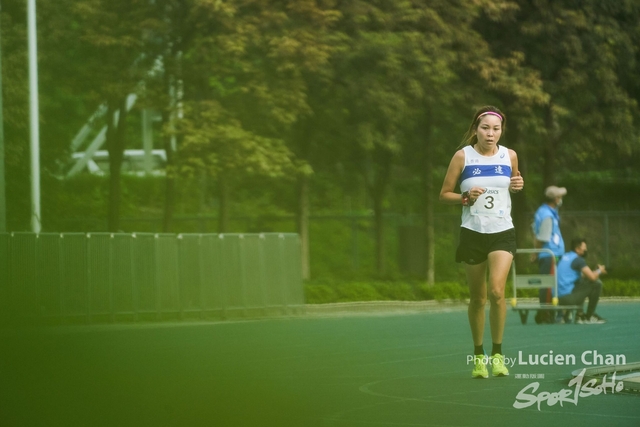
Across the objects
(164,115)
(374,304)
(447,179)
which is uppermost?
(164,115)

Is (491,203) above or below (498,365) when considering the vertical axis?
above

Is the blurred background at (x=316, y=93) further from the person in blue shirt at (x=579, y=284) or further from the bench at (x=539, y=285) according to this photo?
the person in blue shirt at (x=579, y=284)

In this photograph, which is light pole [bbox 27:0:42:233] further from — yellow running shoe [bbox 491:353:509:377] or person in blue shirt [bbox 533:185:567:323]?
yellow running shoe [bbox 491:353:509:377]

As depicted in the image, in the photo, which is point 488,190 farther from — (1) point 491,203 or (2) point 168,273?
(2) point 168,273

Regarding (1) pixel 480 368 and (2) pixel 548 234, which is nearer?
(1) pixel 480 368

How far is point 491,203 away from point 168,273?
12.5 meters

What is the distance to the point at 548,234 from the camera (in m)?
19.6

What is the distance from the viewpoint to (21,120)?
2811cm

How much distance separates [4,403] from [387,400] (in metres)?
2.36

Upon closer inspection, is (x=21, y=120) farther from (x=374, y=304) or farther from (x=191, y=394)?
(x=191, y=394)

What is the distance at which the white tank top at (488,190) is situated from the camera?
9.86 metres

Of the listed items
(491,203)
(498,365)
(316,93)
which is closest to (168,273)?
(316,93)

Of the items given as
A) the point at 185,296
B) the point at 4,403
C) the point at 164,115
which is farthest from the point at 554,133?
the point at 4,403

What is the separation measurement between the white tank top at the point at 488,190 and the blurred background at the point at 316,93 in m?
15.3
